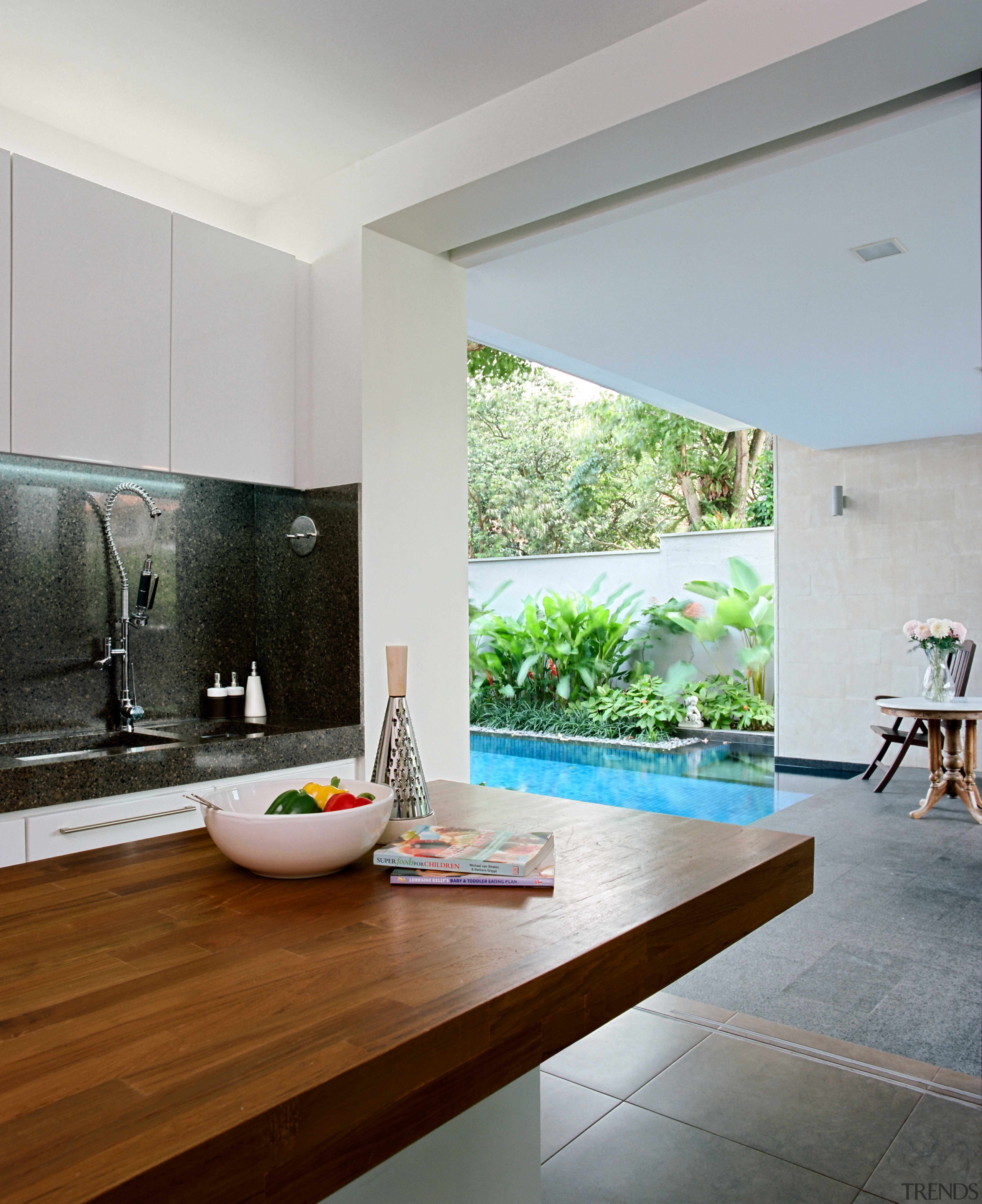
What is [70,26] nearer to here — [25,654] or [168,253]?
[168,253]

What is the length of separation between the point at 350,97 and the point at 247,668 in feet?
6.20

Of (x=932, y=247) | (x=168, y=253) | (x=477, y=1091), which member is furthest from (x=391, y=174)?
(x=477, y=1091)

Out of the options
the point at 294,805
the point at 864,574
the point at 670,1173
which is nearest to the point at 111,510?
the point at 294,805

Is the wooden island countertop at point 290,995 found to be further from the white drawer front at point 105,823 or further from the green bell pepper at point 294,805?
the white drawer front at point 105,823

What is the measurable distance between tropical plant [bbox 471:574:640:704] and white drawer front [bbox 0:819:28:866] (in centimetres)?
780

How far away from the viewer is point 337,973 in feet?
3.02

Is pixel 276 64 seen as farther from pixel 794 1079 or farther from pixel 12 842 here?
pixel 794 1079

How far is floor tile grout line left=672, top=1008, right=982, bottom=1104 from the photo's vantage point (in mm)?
2186

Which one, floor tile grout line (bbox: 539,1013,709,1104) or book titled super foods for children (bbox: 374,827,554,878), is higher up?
book titled super foods for children (bbox: 374,827,554,878)

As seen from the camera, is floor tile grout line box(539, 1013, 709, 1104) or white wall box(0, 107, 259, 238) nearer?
floor tile grout line box(539, 1013, 709, 1104)

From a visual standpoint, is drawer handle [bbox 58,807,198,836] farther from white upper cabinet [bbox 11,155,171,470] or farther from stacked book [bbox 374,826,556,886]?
stacked book [bbox 374,826,556,886]

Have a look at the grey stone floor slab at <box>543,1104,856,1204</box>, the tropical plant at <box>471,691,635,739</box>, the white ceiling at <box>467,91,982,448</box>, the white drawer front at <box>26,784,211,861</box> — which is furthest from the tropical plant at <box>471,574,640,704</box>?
the grey stone floor slab at <box>543,1104,856,1204</box>

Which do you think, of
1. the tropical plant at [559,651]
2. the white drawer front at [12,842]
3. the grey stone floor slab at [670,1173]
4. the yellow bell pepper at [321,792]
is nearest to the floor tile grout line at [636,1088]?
the grey stone floor slab at [670,1173]

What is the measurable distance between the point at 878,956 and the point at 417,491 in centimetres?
222
